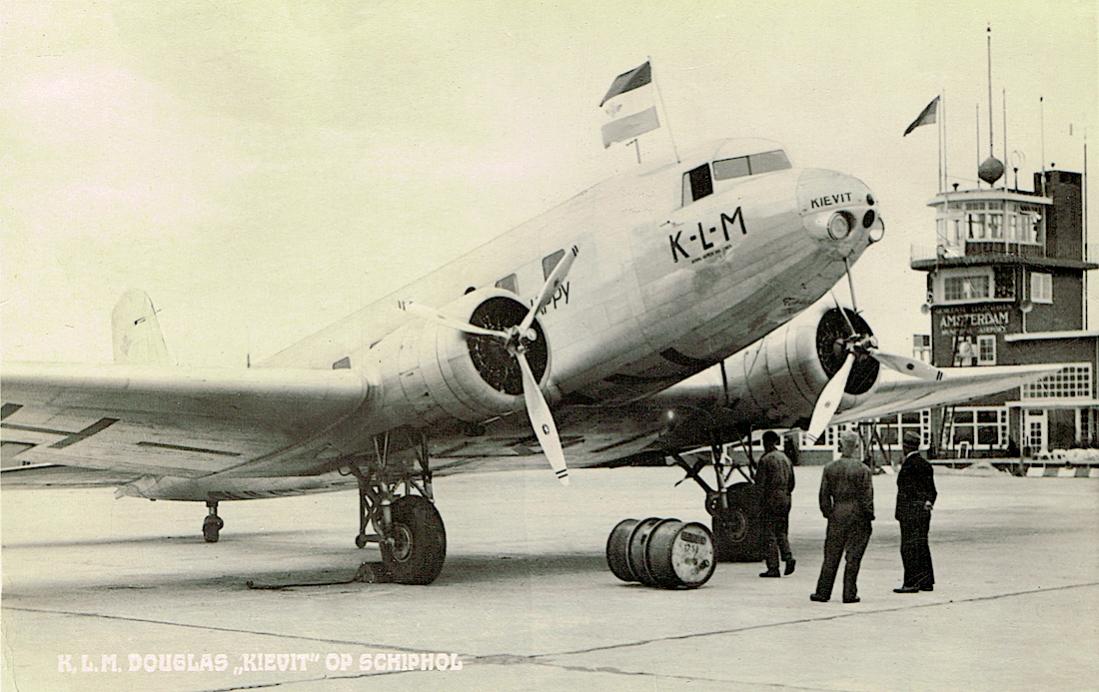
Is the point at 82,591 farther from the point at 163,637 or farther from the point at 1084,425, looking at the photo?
the point at 1084,425

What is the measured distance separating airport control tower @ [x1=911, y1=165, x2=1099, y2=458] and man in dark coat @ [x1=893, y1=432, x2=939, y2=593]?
27.3m

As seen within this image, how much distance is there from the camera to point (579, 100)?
11617mm

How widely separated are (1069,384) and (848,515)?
33.9 meters

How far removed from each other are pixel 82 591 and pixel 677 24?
834 centimetres

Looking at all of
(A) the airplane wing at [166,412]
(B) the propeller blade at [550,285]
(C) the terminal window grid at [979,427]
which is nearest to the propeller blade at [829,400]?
(B) the propeller blade at [550,285]

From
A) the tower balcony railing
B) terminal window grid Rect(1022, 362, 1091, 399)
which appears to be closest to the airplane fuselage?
the tower balcony railing

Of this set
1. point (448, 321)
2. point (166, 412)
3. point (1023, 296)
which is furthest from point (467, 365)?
point (1023, 296)

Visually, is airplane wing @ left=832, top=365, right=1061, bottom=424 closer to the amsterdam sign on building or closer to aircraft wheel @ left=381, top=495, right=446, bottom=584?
aircraft wheel @ left=381, top=495, right=446, bottom=584

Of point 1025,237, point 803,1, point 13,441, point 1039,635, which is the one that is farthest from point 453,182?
point 1025,237

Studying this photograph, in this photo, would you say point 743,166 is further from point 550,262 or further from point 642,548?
point 642,548

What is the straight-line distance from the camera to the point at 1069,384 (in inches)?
1564

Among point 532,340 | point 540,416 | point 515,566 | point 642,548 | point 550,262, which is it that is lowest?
point 515,566

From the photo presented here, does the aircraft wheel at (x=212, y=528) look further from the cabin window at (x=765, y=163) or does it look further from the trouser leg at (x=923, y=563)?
the trouser leg at (x=923, y=563)

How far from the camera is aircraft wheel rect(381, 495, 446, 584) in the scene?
1153 centimetres
